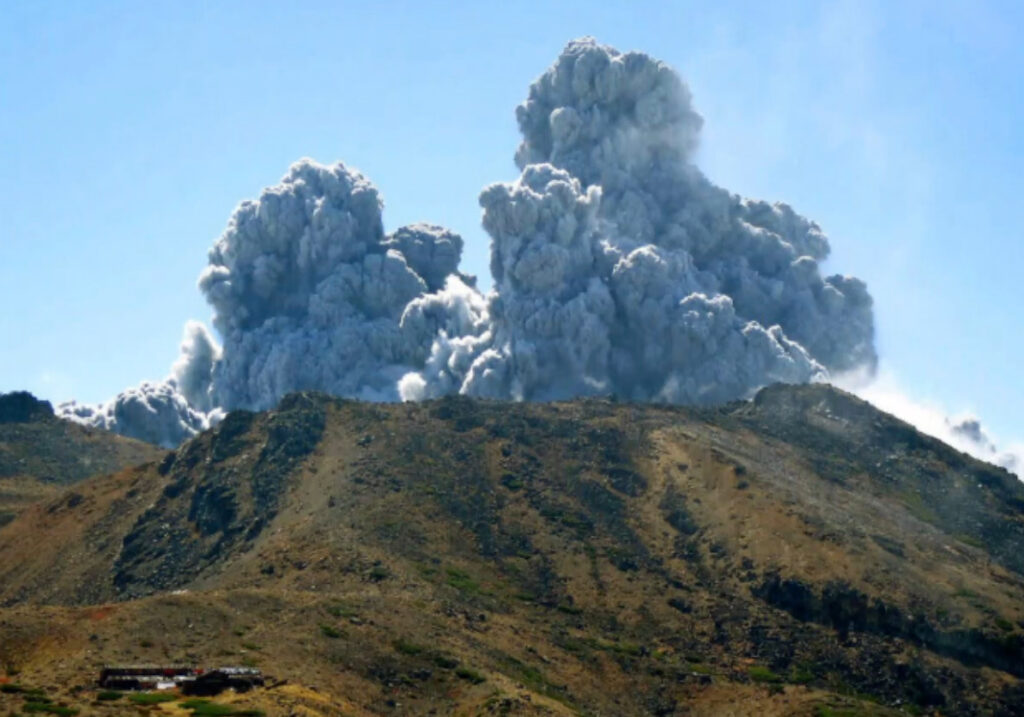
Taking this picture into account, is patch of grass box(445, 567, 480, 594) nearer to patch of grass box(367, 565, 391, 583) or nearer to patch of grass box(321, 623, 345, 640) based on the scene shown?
patch of grass box(367, 565, 391, 583)

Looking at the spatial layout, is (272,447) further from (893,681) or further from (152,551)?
(893,681)

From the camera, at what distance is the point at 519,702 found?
262 ft

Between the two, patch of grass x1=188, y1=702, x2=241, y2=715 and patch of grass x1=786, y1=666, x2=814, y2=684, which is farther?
patch of grass x1=786, y1=666, x2=814, y2=684

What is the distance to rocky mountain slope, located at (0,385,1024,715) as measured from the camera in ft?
278

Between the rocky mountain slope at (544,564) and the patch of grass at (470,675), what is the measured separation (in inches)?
5.6

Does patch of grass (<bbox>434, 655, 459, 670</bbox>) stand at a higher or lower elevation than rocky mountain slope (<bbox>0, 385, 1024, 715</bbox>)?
lower

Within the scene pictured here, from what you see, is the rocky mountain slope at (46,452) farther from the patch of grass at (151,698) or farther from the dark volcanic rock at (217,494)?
the patch of grass at (151,698)

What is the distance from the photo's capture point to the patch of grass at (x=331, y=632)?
86.5 m

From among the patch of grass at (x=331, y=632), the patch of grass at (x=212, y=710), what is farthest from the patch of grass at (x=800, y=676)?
the patch of grass at (x=212, y=710)

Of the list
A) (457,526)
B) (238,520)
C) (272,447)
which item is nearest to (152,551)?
(238,520)

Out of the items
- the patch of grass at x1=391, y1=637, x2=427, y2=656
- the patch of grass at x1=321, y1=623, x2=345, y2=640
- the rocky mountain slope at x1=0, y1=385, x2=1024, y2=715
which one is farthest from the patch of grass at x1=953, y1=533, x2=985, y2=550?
the patch of grass at x1=321, y1=623, x2=345, y2=640

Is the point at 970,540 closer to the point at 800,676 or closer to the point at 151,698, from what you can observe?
the point at 800,676

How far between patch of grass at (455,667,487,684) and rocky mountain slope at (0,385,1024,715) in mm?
141

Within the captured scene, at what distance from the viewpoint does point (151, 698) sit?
221 ft
